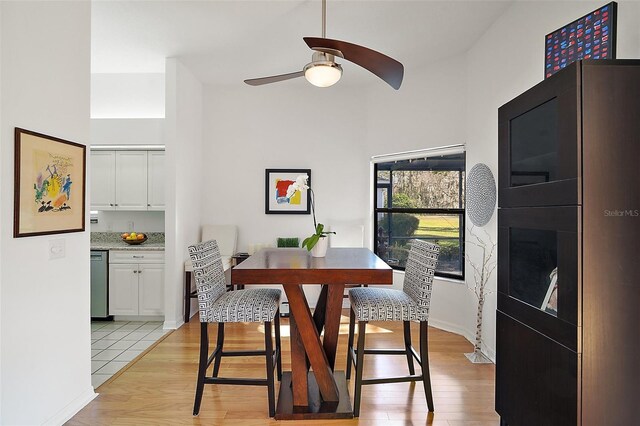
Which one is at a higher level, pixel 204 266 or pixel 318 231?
pixel 318 231

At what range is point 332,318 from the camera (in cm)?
253

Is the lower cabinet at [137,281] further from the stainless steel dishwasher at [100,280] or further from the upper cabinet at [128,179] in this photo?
the upper cabinet at [128,179]

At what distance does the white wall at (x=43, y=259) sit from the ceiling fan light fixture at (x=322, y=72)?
1.44 meters

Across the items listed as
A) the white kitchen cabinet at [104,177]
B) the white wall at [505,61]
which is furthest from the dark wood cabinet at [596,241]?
the white kitchen cabinet at [104,177]

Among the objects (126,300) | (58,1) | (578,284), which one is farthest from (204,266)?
(126,300)

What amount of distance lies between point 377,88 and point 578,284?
13.1 feet

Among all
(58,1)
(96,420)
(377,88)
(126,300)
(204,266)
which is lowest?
(96,420)

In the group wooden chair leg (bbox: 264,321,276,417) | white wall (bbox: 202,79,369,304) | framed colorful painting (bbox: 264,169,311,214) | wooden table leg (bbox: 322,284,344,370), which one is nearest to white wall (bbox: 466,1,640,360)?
wooden table leg (bbox: 322,284,344,370)

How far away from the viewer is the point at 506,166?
6.36ft

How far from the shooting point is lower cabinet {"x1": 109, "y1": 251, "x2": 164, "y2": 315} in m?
4.35

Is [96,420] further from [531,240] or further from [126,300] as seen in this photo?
[531,240]

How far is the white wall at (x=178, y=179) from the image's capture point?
4.16 m

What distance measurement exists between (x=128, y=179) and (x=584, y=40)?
14.9 feet

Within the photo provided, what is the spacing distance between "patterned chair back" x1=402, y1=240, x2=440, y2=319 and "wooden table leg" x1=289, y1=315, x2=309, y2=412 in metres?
0.78
